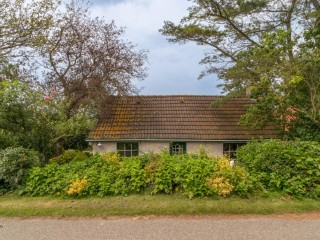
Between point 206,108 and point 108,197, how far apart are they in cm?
1064

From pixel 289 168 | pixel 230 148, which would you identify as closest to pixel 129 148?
pixel 230 148

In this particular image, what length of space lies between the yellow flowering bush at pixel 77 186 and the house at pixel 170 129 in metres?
6.44

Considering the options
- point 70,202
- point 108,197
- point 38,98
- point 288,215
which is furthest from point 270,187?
point 38,98

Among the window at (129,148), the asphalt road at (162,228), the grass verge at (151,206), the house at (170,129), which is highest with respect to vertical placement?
the house at (170,129)

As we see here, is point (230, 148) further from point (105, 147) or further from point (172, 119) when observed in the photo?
point (105, 147)

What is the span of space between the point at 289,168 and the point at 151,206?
160 inches

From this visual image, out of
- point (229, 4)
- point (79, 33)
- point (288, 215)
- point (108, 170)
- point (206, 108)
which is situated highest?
point (229, 4)

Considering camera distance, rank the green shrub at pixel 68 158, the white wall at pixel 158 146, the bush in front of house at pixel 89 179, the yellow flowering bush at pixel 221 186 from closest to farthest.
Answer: the yellow flowering bush at pixel 221 186 → the bush in front of house at pixel 89 179 → the green shrub at pixel 68 158 → the white wall at pixel 158 146

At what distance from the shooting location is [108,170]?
726 centimetres

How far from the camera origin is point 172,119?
47.7 ft

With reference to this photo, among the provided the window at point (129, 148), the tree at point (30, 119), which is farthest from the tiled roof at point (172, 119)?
the tree at point (30, 119)

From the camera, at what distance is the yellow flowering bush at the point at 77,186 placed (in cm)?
654

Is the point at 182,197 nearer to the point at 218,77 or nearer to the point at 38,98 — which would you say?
the point at 38,98

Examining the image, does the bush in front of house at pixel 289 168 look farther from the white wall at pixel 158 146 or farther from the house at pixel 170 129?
the white wall at pixel 158 146
